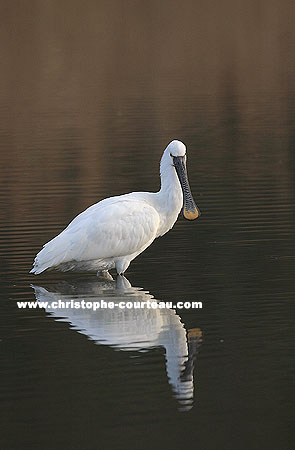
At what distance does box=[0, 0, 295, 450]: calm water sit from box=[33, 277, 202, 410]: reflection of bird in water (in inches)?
0.9

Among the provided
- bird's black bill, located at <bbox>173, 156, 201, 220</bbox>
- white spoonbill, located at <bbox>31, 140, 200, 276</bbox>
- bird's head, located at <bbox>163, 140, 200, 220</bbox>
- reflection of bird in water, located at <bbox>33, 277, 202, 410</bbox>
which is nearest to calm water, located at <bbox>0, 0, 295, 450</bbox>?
reflection of bird in water, located at <bbox>33, 277, 202, 410</bbox>

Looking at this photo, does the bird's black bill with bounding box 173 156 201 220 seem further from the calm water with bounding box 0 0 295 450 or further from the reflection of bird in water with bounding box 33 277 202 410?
the reflection of bird in water with bounding box 33 277 202 410

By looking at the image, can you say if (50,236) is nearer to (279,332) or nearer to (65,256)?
(65,256)

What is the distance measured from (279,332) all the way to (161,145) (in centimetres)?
1444

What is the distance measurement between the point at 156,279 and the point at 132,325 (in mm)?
1862

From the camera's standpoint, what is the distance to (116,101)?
108 ft

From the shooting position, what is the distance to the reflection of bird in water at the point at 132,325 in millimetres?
9422

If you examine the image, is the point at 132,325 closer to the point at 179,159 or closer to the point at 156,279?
the point at 156,279

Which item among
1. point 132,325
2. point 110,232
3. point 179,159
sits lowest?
point 132,325

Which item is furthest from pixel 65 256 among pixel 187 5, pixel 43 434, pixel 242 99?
pixel 187 5

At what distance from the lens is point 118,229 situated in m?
12.8

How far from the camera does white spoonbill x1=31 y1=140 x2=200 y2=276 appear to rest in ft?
41.1

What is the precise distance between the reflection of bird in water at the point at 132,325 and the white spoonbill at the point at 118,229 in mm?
286

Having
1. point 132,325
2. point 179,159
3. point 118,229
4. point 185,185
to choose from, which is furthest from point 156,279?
point 132,325
